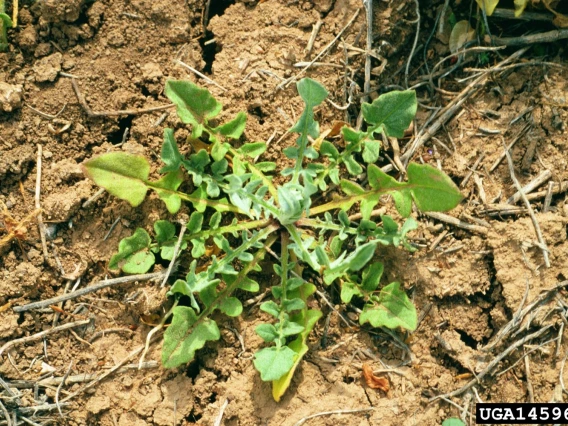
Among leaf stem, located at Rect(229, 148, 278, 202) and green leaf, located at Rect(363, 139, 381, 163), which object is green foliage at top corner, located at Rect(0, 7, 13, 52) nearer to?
leaf stem, located at Rect(229, 148, 278, 202)

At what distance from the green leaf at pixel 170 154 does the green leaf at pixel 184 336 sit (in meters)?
0.60

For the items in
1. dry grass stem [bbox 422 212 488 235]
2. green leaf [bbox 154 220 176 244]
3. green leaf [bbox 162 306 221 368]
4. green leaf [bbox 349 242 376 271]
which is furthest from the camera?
dry grass stem [bbox 422 212 488 235]

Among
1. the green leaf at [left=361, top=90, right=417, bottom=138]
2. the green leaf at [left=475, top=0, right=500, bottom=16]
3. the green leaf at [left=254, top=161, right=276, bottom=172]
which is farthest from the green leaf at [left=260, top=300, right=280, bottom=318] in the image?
the green leaf at [left=475, top=0, right=500, bottom=16]

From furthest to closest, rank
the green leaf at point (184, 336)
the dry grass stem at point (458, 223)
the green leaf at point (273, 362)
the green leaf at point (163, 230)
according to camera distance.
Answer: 1. the dry grass stem at point (458, 223)
2. the green leaf at point (163, 230)
3. the green leaf at point (184, 336)
4. the green leaf at point (273, 362)

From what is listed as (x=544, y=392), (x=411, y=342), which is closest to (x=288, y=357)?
(x=411, y=342)

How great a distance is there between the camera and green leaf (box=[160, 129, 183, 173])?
104 inches

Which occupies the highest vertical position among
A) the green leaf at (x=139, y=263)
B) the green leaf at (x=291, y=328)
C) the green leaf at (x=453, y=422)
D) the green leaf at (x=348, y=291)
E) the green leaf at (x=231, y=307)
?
the green leaf at (x=139, y=263)

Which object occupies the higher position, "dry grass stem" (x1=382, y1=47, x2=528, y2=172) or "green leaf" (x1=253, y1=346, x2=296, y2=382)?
"dry grass stem" (x1=382, y1=47, x2=528, y2=172)

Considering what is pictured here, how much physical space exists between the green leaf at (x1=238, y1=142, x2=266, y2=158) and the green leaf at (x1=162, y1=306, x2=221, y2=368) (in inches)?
28.8

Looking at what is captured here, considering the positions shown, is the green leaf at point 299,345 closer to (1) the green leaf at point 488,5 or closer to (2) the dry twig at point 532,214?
(2) the dry twig at point 532,214

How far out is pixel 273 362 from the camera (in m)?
2.57

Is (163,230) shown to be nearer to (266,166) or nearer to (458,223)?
(266,166)

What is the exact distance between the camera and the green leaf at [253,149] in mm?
2811

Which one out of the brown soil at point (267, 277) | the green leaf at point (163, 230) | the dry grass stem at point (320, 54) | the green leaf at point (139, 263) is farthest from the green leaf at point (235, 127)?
the green leaf at point (139, 263)
